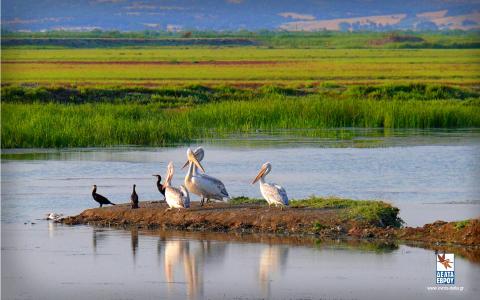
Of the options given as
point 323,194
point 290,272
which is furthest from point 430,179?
point 290,272

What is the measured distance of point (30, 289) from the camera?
1109 centimetres

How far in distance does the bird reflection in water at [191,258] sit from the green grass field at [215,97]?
12961 millimetres

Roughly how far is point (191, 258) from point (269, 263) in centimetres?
90

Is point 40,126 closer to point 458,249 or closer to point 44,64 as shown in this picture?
point 458,249

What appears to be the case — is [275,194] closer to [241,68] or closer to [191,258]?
[191,258]

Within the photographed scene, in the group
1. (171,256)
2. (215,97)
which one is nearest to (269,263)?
(171,256)

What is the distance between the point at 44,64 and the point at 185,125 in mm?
41640

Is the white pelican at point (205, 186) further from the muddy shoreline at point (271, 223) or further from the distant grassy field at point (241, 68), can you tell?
the distant grassy field at point (241, 68)

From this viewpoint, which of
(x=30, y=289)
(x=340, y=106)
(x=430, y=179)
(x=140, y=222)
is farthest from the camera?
(x=340, y=106)

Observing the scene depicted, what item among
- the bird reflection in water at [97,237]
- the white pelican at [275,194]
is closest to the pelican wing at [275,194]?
the white pelican at [275,194]

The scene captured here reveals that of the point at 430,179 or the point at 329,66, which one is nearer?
the point at 430,179

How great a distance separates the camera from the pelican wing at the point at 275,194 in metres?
13.8

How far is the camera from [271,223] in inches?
536

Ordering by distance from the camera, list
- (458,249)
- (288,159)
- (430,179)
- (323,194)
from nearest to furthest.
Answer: (458,249)
(323,194)
(430,179)
(288,159)
